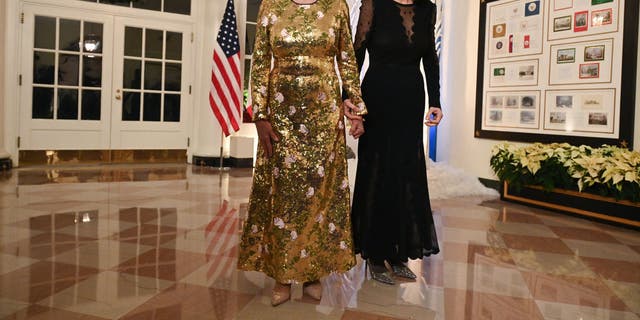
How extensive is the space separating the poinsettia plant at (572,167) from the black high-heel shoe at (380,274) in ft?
8.69

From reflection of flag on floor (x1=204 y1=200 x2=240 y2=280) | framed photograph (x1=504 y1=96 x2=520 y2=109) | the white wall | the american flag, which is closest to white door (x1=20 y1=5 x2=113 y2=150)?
the american flag

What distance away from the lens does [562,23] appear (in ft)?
17.3

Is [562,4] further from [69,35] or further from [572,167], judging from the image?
[69,35]

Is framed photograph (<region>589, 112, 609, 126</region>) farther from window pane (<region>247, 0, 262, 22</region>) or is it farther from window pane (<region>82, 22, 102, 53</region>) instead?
window pane (<region>82, 22, 102, 53</region>)

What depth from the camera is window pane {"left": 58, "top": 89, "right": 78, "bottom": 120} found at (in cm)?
741

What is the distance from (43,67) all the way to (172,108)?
6.23ft

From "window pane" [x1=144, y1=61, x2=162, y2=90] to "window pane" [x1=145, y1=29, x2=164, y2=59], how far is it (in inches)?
4.9

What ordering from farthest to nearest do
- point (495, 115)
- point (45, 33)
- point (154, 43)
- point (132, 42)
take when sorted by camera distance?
Answer: point (154, 43) → point (132, 42) → point (45, 33) → point (495, 115)

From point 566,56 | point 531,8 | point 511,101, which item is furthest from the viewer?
point 511,101

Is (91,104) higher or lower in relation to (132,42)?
lower

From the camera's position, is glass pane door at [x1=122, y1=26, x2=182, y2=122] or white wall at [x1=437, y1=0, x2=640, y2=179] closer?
white wall at [x1=437, y1=0, x2=640, y2=179]

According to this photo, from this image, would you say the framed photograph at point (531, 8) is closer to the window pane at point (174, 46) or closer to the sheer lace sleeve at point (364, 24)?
the sheer lace sleeve at point (364, 24)

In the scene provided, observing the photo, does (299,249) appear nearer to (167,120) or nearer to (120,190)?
(120,190)

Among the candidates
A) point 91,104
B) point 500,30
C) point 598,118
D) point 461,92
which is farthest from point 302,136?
point 91,104
